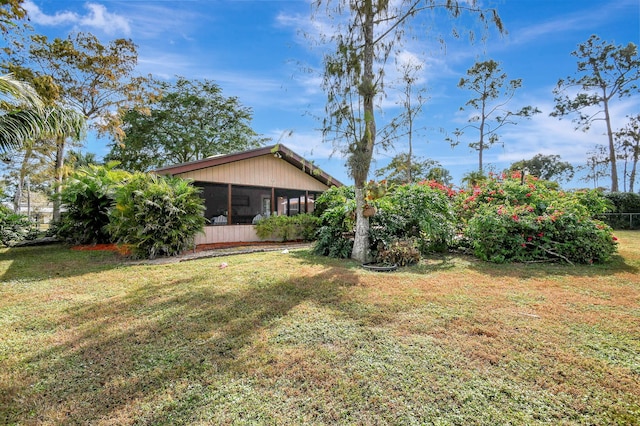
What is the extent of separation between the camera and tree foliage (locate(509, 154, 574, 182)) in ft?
124

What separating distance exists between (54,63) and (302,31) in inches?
545

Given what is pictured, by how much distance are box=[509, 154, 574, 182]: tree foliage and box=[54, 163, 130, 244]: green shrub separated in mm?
44607

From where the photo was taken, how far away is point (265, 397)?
200cm

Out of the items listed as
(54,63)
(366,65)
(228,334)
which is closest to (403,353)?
(228,334)

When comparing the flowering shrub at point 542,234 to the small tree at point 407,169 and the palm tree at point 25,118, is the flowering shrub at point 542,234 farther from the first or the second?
the small tree at point 407,169

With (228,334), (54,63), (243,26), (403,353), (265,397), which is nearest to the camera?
(265,397)

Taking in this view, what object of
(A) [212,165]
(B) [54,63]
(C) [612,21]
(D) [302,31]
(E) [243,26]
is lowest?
(A) [212,165]

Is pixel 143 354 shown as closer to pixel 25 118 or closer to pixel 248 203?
pixel 25 118

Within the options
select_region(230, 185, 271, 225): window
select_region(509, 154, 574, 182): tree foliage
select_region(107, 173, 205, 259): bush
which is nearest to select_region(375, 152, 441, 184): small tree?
select_region(230, 185, 271, 225): window

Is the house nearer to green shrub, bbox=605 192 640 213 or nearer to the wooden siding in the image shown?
the wooden siding

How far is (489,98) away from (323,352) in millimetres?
25476

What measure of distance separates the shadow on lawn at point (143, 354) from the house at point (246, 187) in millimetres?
5498

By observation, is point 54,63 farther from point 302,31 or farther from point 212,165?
point 302,31

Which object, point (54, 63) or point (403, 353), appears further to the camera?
point (54, 63)
